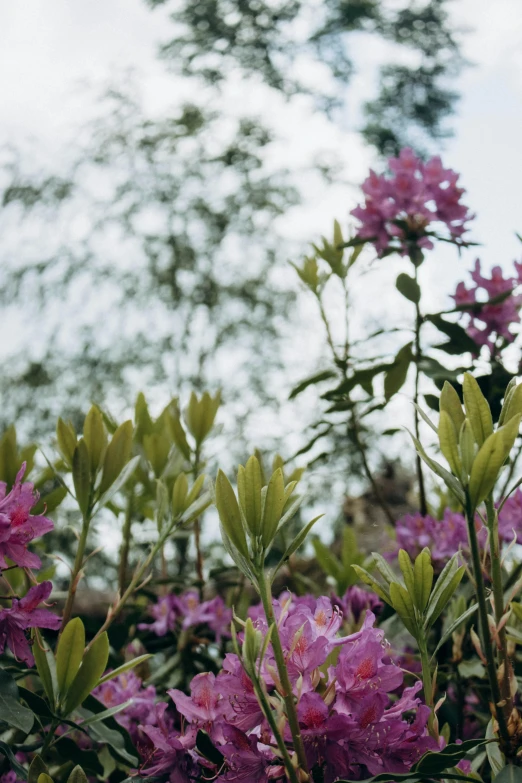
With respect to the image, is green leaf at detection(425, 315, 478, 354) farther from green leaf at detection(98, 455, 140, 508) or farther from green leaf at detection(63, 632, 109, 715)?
green leaf at detection(63, 632, 109, 715)

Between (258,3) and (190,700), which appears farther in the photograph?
(258,3)

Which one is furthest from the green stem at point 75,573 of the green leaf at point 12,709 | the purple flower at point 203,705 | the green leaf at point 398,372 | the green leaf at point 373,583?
the green leaf at point 398,372

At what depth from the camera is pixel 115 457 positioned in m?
1.15

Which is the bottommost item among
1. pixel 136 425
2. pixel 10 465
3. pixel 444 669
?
pixel 444 669

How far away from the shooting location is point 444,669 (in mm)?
1438

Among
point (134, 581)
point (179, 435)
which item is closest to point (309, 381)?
→ point (179, 435)

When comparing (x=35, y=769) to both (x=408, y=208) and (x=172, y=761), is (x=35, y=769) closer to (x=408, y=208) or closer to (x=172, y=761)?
(x=172, y=761)

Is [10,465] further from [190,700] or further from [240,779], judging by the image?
[240,779]

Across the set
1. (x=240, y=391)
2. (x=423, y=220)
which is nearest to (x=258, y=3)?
(x=240, y=391)

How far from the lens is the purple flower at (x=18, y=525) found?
90 cm

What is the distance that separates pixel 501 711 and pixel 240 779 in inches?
10.4

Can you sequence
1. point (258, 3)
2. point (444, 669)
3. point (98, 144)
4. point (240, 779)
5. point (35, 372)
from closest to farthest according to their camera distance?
point (240, 779), point (444, 669), point (258, 3), point (35, 372), point (98, 144)

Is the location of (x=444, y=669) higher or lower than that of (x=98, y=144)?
lower

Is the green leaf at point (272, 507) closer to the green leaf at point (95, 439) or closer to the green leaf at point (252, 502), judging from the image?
the green leaf at point (252, 502)
